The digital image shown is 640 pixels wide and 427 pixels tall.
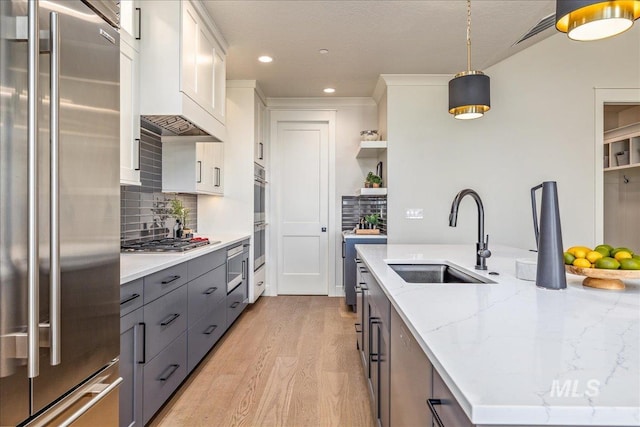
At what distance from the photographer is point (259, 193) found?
15.9 feet

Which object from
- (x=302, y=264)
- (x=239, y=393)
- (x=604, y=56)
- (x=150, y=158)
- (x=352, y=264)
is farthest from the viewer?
(x=302, y=264)

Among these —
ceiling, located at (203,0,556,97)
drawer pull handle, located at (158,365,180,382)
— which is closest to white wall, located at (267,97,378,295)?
ceiling, located at (203,0,556,97)

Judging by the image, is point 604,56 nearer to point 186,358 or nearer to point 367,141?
point 367,141

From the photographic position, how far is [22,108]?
864mm

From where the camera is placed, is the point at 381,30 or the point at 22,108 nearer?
the point at 22,108

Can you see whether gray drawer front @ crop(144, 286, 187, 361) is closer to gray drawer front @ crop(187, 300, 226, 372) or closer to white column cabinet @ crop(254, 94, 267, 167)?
gray drawer front @ crop(187, 300, 226, 372)

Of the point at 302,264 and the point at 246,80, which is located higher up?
the point at 246,80

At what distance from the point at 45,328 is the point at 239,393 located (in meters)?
1.79

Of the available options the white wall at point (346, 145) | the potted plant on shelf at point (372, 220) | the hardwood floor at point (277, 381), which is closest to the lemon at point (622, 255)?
the hardwood floor at point (277, 381)

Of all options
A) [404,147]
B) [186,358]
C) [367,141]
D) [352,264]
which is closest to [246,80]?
[367,141]

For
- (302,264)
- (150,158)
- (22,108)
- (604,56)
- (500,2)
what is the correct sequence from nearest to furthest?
(22,108)
(500,2)
(150,158)
(604,56)
(302,264)

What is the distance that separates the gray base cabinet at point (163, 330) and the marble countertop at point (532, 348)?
1.20m

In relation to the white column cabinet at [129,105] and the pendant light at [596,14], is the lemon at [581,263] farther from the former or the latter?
the white column cabinet at [129,105]

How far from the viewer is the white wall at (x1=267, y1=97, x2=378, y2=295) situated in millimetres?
5270
